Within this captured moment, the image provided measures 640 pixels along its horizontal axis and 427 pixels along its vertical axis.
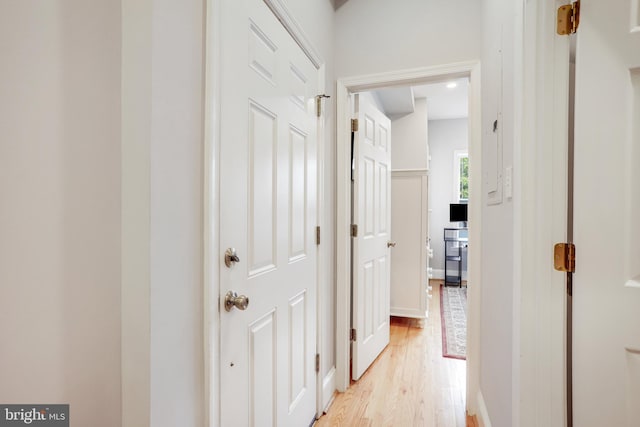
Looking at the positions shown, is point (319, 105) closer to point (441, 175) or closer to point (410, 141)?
point (410, 141)

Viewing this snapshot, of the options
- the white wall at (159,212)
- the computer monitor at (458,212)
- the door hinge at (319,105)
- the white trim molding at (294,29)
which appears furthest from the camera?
the computer monitor at (458,212)

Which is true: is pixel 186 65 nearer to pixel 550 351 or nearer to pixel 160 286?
pixel 160 286

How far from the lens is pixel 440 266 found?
550 cm

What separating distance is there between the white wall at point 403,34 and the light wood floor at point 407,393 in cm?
215

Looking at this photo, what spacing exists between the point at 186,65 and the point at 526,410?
1438mm

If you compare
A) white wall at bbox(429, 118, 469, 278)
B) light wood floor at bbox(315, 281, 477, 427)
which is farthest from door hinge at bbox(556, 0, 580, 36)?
white wall at bbox(429, 118, 469, 278)

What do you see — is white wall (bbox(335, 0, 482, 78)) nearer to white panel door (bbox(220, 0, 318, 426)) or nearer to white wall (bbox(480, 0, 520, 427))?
white wall (bbox(480, 0, 520, 427))

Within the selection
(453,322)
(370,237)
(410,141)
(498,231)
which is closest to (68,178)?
(498,231)

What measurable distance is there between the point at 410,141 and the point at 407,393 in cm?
253

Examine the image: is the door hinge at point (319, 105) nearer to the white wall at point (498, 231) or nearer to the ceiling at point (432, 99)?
the white wall at point (498, 231)

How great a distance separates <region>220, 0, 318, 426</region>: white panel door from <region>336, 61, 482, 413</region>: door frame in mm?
391

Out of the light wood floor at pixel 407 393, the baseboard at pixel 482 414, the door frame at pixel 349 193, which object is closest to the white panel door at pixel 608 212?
the baseboard at pixel 482 414

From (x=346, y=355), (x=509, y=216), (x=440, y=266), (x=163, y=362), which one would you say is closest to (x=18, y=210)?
(x=163, y=362)

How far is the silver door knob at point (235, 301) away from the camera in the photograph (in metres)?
0.96
